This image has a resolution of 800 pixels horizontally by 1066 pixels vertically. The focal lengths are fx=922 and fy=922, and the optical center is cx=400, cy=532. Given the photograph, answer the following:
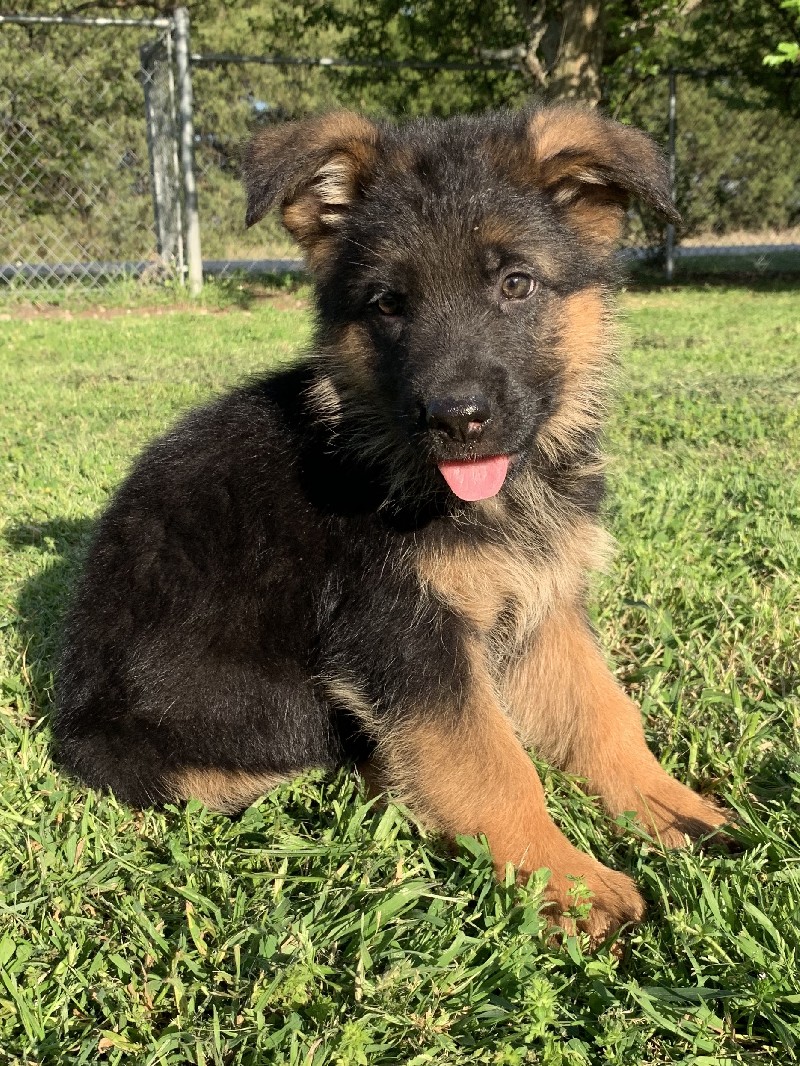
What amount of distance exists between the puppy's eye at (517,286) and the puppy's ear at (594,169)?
12.0 inches

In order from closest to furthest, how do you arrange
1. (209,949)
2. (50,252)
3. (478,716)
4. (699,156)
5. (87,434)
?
(209,949) → (478,716) → (87,434) → (50,252) → (699,156)

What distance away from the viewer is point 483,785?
8.02ft

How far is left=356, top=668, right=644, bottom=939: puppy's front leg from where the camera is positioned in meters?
2.36

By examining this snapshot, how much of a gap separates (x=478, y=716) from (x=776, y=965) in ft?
3.01

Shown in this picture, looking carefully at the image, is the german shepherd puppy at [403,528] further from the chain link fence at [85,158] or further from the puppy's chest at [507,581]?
the chain link fence at [85,158]

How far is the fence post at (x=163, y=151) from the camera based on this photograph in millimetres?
13086

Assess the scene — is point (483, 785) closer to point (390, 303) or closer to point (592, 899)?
point (592, 899)

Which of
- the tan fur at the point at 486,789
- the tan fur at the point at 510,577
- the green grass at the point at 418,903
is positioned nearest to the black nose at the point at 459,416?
the tan fur at the point at 510,577

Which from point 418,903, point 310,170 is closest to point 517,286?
point 310,170

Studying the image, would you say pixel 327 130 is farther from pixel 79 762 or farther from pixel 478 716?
pixel 79 762

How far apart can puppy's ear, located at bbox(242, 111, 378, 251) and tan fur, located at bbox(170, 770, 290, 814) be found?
62.0 inches

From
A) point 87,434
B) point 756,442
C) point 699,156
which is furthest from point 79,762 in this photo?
point 699,156

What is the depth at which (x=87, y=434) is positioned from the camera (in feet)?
21.4

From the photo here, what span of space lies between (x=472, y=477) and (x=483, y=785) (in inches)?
32.7
